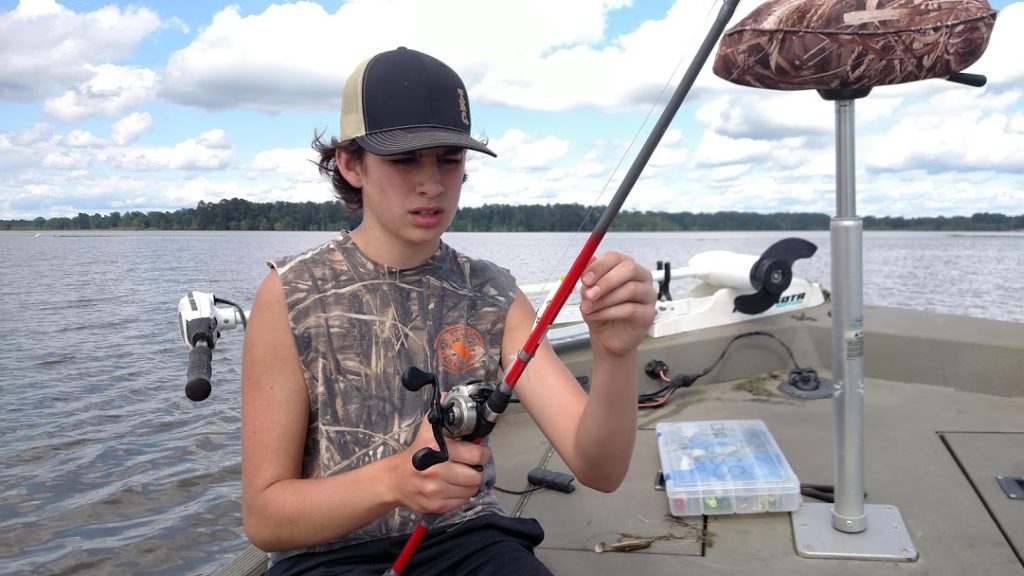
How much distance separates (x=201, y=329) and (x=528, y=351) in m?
1.46

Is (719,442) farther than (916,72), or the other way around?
(719,442)

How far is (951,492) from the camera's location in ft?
9.89

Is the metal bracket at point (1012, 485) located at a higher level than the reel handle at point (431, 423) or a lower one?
lower

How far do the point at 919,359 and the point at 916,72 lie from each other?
3.03 m

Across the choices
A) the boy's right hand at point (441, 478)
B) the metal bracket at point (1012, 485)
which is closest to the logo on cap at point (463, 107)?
the boy's right hand at point (441, 478)

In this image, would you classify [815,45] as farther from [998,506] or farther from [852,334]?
[998,506]

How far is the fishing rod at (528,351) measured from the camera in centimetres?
138

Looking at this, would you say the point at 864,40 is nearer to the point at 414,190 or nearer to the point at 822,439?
the point at 414,190

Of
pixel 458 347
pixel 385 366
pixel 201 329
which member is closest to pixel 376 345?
Answer: pixel 385 366

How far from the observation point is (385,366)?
185cm

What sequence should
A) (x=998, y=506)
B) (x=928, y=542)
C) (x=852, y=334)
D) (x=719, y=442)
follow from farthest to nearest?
(x=719, y=442) < (x=998, y=506) < (x=928, y=542) < (x=852, y=334)

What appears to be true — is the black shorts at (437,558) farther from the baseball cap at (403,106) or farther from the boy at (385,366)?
the baseball cap at (403,106)

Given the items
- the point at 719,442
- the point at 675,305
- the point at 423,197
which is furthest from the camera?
the point at 675,305

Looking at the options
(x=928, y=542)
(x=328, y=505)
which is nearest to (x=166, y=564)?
(x=328, y=505)
